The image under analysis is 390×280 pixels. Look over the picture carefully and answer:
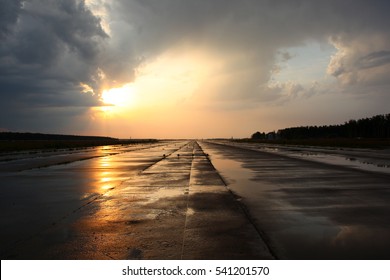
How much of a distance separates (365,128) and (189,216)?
7555 inches

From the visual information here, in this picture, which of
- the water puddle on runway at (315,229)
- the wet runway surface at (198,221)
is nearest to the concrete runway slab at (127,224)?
the wet runway surface at (198,221)

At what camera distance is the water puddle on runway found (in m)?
6.54

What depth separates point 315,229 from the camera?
27.0ft

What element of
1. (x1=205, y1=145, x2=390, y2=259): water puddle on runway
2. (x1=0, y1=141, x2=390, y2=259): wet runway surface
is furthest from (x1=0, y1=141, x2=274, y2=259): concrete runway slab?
(x1=205, y1=145, x2=390, y2=259): water puddle on runway

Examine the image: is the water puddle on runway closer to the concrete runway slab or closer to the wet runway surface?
the wet runway surface

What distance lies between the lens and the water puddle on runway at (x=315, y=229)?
6535mm

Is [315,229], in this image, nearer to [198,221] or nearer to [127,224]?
[198,221]

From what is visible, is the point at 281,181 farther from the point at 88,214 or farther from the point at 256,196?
the point at 88,214

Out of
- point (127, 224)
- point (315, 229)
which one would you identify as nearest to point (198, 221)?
point (127, 224)

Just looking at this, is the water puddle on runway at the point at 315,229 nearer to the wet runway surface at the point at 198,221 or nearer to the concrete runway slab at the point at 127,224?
the wet runway surface at the point at 198,221
